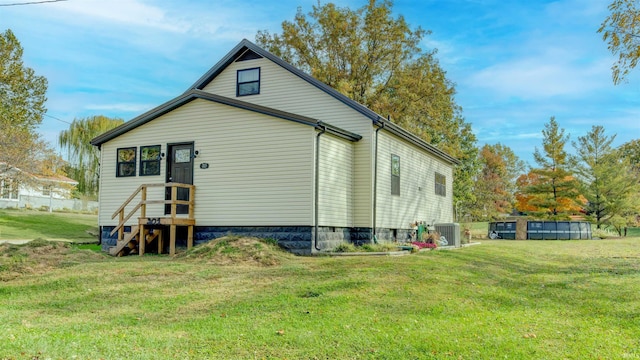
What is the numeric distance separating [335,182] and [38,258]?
302 inches

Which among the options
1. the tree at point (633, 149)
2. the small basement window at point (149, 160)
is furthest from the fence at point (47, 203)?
the tree at point (633, 149)

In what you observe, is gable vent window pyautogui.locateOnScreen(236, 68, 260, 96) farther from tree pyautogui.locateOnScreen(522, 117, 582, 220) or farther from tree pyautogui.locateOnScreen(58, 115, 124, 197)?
tree pyautogui.locateOnScreen(58, 115, 124, 197)

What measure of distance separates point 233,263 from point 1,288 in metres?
4.40

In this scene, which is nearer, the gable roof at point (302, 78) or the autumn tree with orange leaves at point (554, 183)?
the gable roof at point (302, 78)

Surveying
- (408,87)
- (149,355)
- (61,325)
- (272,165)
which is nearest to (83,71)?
(272,165)

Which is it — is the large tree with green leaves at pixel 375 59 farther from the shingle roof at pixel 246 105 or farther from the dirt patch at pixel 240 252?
the dirt patch at pixel 240 252

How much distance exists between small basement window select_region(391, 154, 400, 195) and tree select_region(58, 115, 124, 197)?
31.5 metres

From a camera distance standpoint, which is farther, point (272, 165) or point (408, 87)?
point (408, 87)

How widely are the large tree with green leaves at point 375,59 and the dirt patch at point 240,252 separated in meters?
15.2

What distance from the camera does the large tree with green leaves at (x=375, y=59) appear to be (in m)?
26.8

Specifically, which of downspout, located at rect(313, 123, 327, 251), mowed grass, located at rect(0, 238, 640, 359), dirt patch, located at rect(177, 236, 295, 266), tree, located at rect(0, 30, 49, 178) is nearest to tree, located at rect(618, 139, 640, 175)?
mowed grass, located at rect(0, 238, 640, 359)

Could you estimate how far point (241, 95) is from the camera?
1730 centimetres

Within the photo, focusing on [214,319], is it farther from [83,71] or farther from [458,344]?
[83,71]

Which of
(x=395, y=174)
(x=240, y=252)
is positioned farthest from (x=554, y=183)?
(x=240, y=252)
